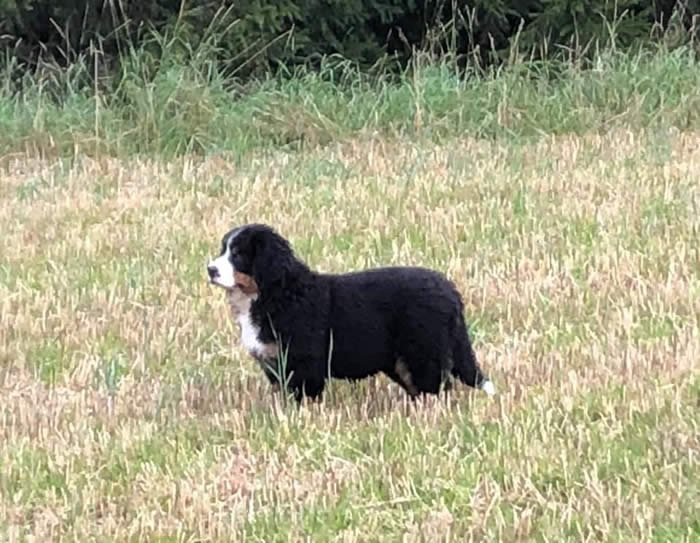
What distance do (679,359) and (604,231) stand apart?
277 centimetres

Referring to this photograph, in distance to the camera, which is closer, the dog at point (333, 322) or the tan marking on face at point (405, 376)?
the dog at point (333, 322)

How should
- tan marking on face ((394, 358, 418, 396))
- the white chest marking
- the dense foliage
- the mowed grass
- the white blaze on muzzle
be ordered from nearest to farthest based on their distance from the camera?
the mowed grass
the white blaze on muzzle
the white chest marking
tan marking on face ((394, 358, 418, 396))
the dense foliage

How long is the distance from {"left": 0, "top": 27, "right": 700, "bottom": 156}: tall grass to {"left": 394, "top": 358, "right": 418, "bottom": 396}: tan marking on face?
6.56 m

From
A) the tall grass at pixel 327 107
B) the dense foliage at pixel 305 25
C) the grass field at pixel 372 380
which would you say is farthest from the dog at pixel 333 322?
the dense foliage at pixel 305 25

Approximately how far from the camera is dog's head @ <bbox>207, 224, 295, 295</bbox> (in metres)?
5.84

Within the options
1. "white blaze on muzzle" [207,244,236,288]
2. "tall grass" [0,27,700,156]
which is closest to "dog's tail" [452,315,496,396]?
"white blaze on muzzle" [207,244,236,288]

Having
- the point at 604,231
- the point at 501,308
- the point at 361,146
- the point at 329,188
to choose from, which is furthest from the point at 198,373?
the point at 361,146

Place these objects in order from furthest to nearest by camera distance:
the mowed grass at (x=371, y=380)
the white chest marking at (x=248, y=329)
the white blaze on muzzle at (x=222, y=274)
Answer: the white chest marking at (x=248, y=329) → the white blaze on muzzle at (x=222, y=274) → the mowed grass at (x=371, y=380)

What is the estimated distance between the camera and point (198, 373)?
21.3 ft

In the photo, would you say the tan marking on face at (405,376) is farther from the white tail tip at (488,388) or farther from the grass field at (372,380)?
the white tail tip at (488,388)

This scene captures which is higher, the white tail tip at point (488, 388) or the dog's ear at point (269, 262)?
the dog's ear at point (269, 262)

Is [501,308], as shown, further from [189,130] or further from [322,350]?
[189,130]

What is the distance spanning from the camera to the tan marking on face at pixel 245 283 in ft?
19.1

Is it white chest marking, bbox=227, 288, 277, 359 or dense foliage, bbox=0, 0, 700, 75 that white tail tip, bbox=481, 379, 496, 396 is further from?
dense foliage, bbox=0, 0, 700, 75
